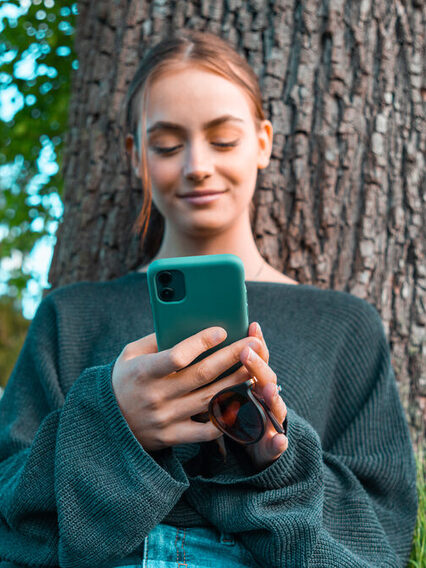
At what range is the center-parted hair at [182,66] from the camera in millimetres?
2002

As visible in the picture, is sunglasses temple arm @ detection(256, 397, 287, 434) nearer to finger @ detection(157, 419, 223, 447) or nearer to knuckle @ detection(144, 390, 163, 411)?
finger @ detection(157, 419, 223, 447)

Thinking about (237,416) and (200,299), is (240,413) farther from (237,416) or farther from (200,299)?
(200,299)

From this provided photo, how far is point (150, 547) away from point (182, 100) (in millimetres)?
1339

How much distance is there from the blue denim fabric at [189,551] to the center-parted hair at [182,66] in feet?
3.84

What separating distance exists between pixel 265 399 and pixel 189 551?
458mm

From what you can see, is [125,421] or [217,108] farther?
[217,108]

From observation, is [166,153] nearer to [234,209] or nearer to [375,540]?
[234,209]

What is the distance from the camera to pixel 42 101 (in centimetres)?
399

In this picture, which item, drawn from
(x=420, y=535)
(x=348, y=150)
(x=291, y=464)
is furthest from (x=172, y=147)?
(x=420, y=535)

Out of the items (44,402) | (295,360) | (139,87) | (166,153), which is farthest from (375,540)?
(139,87)

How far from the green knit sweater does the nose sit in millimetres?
427

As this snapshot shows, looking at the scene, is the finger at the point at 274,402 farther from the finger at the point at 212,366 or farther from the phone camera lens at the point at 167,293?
the phone camera lens at the point at 167,293

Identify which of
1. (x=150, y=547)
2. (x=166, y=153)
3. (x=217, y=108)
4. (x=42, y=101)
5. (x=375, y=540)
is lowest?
(x=375, y=540)

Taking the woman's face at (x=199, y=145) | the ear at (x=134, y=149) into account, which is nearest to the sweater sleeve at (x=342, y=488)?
the woman's face at (x=199, y=145)
